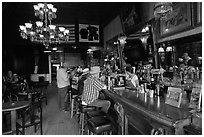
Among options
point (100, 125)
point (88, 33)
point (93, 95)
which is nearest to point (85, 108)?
point (93, 95)

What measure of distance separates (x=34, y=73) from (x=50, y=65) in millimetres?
1480

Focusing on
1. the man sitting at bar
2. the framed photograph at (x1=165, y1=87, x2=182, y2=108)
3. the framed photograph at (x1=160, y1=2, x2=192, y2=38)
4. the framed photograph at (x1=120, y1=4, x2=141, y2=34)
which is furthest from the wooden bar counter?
the framed photograph at (x1=120, y1=4, x2=141, y2=34)

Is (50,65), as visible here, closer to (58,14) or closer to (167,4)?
(58,14)

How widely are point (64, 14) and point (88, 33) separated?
171 centimetres

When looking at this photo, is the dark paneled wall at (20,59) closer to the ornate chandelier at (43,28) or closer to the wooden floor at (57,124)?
the ornate chandelier at (43,28)

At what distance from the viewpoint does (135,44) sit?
12.3 feet

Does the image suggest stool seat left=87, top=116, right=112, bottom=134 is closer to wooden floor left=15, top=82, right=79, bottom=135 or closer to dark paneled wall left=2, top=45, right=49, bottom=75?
wooden floor left=15, top=82, right=79, bottom=135

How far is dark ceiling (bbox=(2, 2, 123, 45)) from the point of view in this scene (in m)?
5.41

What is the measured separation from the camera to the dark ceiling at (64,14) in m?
5.41

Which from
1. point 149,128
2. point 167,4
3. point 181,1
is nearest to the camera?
point 149,128

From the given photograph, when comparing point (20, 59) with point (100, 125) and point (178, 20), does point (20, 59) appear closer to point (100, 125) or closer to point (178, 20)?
point (100, 125)

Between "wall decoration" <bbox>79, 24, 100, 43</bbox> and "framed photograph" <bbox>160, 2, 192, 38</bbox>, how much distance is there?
5.24 m

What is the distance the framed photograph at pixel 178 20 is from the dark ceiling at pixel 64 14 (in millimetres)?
2454

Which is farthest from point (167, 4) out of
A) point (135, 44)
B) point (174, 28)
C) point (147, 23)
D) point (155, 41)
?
point (135, 44)
